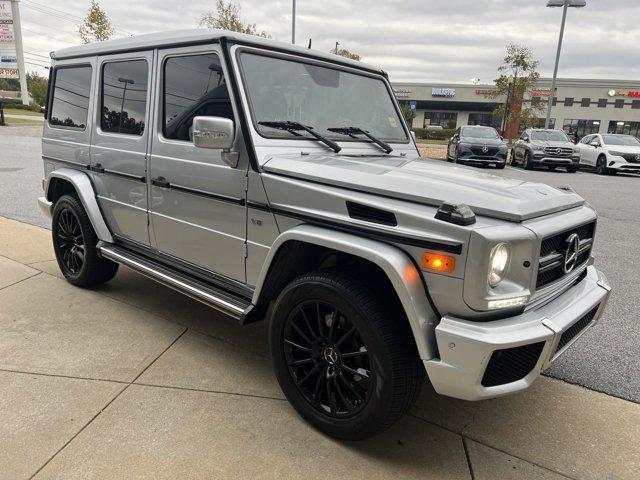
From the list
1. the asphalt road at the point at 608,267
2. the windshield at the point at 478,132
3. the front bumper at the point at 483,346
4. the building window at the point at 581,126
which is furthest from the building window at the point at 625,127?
the front bumper at the point at 483,346

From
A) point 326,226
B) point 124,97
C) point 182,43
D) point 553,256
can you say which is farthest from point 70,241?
point 553,256

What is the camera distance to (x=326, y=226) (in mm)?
2520

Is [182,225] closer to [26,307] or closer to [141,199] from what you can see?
[141,199]

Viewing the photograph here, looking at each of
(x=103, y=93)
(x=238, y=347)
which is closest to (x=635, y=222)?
(x=238, y=347)

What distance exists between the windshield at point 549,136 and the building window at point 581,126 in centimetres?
4800

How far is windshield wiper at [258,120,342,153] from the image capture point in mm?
3023

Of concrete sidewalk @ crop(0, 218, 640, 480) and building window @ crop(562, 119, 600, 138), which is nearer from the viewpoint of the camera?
concrete sidewalk @ crop(0, 218, 640, 480)

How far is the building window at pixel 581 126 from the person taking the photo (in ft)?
199

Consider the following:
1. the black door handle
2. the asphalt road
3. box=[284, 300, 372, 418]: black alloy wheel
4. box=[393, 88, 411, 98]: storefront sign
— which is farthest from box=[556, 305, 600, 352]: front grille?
box=[393, 88, 411, 98]: storefront sign

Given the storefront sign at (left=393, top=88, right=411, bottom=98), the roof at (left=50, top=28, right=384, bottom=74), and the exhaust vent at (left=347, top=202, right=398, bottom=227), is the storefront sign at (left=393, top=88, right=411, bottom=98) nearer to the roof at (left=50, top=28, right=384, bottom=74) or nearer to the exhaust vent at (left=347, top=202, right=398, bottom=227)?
the roof at (left=50, top=28, right=384, bottom=74)

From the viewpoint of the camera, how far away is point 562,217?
2.51 metres

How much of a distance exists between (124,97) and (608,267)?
5.36m

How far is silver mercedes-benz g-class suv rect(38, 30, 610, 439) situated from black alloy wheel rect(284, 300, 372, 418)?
0.01m

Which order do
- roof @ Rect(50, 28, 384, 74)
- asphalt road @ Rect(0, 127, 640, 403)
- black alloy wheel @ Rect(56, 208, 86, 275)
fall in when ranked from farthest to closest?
black alloy wheel @ Rect(56, 208, 86, 275), asphalt road @ Rect(0, 127, 640, 403), roof @ Rect(50, 28, 384, 74)
